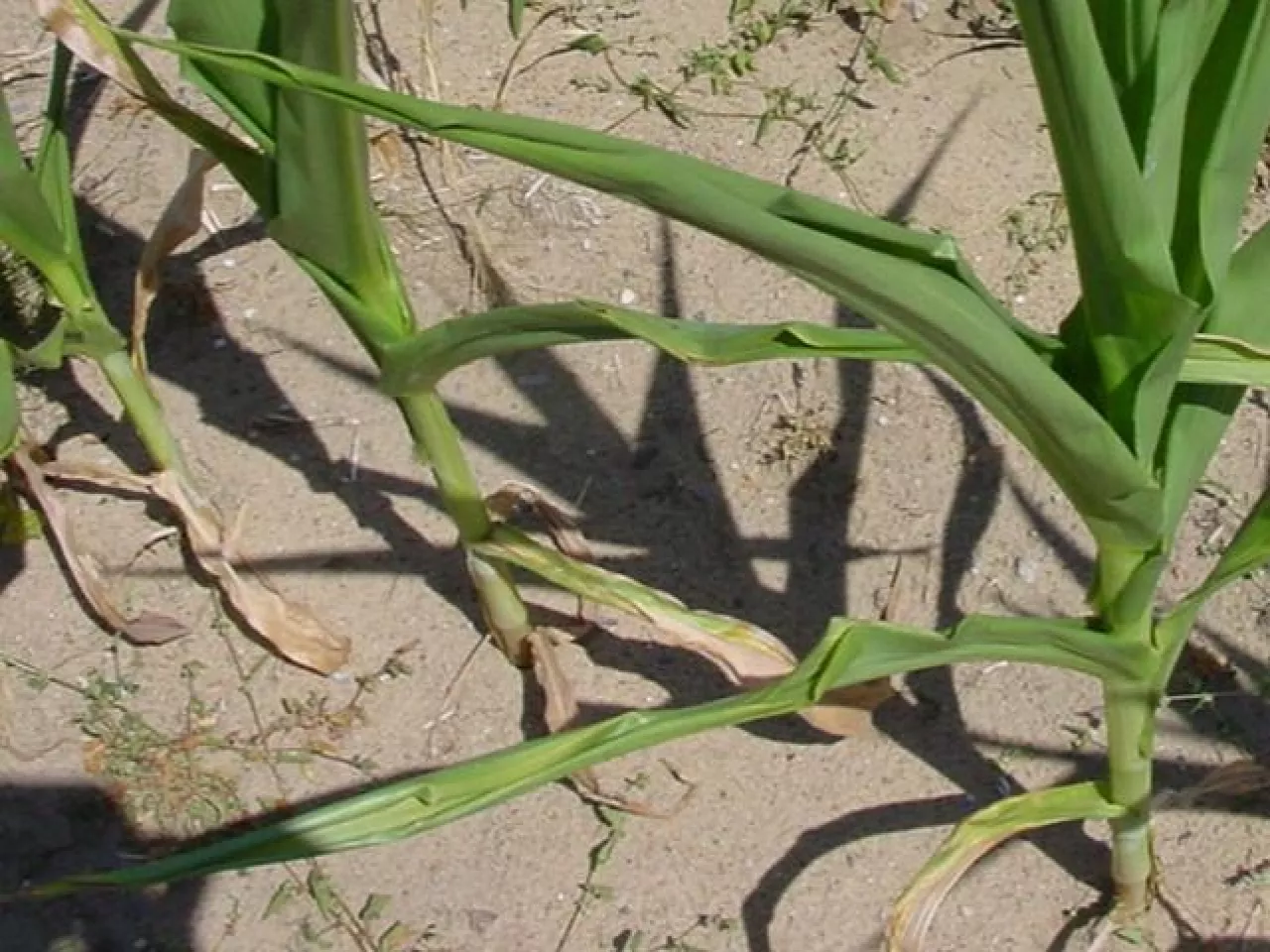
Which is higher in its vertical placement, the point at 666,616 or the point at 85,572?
the point at 666,616

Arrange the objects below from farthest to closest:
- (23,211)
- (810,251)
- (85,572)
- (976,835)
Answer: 1. (85,572)
2. (23,211)
3. (976,835)
4. (810,251)

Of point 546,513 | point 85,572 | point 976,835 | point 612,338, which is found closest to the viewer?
point 612,338

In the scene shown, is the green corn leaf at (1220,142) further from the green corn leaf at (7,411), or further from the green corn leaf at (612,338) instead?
the green corn leaf at (7,411)

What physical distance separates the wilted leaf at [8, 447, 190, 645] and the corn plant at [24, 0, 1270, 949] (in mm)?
609

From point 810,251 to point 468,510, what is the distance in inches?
23.1

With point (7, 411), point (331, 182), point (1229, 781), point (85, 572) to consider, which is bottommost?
point (85, 572)

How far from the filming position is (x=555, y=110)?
2051 mm

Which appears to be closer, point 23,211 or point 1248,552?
point 1248,552

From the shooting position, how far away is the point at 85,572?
5.59 ft

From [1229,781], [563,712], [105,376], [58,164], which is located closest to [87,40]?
[58,164]

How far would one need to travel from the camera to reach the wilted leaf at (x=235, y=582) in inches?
64.8

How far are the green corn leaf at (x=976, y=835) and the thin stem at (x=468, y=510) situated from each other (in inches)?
15.8

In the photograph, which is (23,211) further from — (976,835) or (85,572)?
(976,835)

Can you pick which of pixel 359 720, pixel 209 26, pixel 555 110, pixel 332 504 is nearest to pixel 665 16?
pixel 555 110
